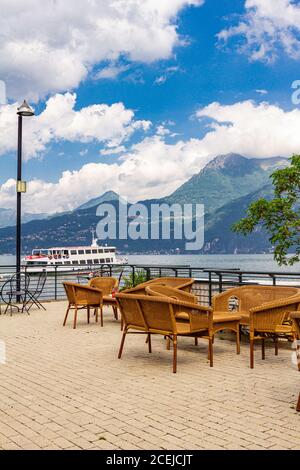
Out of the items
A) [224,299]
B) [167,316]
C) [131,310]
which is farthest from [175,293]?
[167,316]

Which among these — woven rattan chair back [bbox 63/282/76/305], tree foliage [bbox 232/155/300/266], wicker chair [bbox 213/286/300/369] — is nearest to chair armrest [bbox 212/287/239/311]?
wicker chair [bbox 213/286/300/369]

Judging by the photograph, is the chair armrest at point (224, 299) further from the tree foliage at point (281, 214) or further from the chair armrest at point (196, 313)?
the tree foliage at point (281, 214)

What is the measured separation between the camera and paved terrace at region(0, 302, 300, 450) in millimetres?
3342

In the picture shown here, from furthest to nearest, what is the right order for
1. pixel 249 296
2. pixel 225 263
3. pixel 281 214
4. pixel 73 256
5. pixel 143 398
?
pixel 225 263, pixel 73 256, pixel 281 214, pixel 249 296, pixel 143 398

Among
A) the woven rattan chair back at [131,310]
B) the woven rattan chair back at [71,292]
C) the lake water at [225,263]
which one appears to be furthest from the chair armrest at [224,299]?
the lake water at [225,263]

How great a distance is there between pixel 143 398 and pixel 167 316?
1.28m

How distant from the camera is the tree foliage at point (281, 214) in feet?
58.1

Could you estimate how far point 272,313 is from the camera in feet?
18.0

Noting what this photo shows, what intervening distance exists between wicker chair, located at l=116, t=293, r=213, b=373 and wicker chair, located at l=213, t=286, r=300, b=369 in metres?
0.50

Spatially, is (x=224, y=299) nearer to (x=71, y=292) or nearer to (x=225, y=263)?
(x=71, y=292)

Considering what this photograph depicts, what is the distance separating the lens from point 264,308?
543cm

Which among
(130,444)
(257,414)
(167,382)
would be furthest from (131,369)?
(130,444)

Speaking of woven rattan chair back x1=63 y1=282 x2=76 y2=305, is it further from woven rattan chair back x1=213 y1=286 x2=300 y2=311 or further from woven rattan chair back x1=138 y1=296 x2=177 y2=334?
woven rattan chair back x1=138 y1=296 x2=177 y2=334
